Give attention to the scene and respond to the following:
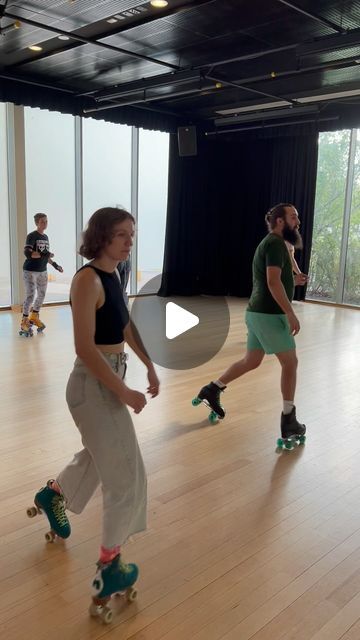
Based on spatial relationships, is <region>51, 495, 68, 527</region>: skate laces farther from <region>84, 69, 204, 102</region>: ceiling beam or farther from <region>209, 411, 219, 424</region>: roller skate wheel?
<region>84, 69, 204, 102</region>: ceiling beam

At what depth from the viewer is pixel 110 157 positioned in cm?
971

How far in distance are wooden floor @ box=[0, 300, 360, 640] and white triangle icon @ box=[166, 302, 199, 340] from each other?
2833mm

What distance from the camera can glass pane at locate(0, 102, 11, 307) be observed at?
816 cm

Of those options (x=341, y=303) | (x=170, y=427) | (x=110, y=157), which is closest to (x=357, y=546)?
(x=170, y=427)

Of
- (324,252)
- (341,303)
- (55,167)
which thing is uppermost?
(55,167)

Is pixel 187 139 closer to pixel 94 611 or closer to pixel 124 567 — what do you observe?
pixel 124 567

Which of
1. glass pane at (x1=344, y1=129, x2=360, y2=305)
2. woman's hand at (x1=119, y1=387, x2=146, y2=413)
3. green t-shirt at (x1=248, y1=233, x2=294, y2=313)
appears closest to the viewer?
woman's hand at (x1=119, y1=387, x2=146, y2=413)

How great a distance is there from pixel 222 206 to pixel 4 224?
4.36m

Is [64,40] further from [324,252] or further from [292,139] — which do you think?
[324,252]

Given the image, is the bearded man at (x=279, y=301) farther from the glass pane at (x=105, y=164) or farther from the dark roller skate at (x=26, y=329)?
the glass pane at (x=105, y=164)

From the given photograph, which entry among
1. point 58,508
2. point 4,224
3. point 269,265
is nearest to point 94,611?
point 58,508

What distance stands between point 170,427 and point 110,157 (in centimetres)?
708
